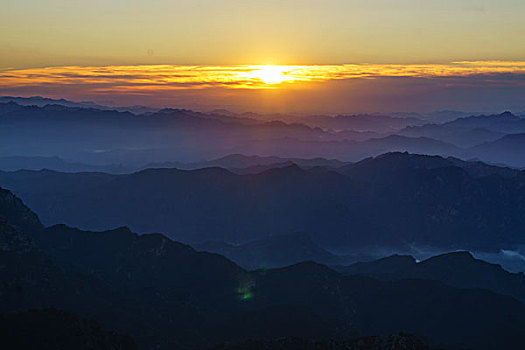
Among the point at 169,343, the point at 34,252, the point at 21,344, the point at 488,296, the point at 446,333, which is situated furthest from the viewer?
the point at 488,296

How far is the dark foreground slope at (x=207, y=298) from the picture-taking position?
142000 millimetres

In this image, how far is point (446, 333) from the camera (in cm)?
17200

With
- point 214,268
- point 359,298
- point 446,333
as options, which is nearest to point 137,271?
point 214,268

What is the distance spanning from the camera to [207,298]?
593ft

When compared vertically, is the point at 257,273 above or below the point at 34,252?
below

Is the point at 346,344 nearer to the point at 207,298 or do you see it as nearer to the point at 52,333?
the point at 52,333

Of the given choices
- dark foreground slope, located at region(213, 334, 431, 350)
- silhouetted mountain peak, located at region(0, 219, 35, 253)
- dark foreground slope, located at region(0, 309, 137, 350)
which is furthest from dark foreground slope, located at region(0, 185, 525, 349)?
dark foreground slope, located at region(213, 334, 431, 350)

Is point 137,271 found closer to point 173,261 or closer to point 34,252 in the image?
point 173,261

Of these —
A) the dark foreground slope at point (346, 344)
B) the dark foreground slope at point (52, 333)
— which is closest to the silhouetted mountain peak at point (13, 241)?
the dark foreground slope at point (52, 333)

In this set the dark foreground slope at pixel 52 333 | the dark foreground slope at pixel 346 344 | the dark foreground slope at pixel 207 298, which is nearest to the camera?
the dark foreground slope at pixel 52 333

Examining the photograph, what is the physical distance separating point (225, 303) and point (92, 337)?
75760mm

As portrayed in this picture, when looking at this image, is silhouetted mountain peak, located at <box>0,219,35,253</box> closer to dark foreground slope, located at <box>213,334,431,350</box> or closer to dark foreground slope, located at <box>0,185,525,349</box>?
dark foreground slope, located at <box>0,185,525,349</box>

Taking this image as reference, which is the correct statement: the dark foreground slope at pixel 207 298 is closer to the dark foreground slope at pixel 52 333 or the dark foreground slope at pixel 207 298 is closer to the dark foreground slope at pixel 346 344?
the dark foreground slope at pixel 52 333

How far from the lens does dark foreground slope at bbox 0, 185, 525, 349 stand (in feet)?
466
